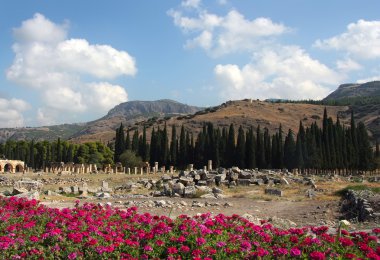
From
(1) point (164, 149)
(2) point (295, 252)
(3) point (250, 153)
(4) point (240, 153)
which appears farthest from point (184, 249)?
(1) point (164, 149)

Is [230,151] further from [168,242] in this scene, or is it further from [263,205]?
[168,242]

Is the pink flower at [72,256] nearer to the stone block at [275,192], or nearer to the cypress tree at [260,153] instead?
the stone block at [275,192]

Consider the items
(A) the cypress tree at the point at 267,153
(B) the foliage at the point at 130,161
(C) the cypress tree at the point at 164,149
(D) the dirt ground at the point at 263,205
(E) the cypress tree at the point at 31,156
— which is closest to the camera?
(D) the dirt ground at the point at 263,205

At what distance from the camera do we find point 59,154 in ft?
305

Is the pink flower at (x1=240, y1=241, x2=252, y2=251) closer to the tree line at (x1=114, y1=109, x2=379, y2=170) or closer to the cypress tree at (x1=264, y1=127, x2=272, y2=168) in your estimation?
the tree line at (x1=114, y1=109, x2=379, y2=170)

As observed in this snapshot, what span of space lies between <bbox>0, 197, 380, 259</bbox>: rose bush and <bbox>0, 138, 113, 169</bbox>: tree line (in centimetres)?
8291

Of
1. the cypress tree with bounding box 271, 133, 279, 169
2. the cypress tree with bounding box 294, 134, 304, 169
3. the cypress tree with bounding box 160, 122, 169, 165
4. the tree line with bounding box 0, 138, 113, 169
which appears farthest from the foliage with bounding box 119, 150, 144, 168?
the cypress tree with bounding box 294, 134, 304, 169

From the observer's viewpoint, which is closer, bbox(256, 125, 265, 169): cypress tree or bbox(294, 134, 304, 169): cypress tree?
bbox(294, 134, 304, 169): cypress tree

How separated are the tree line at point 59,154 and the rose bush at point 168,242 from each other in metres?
82.9

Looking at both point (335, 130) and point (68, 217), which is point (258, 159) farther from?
point (68, 217)

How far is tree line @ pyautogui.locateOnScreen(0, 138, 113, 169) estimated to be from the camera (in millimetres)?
92750

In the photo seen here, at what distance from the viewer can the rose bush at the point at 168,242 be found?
7.80 metres

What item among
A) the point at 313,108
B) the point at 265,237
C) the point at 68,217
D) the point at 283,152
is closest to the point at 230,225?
the point at 265,237

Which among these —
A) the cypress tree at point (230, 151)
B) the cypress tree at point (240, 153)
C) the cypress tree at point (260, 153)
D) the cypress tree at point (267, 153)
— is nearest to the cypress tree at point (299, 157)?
the cypress tree at point (267, 153)
